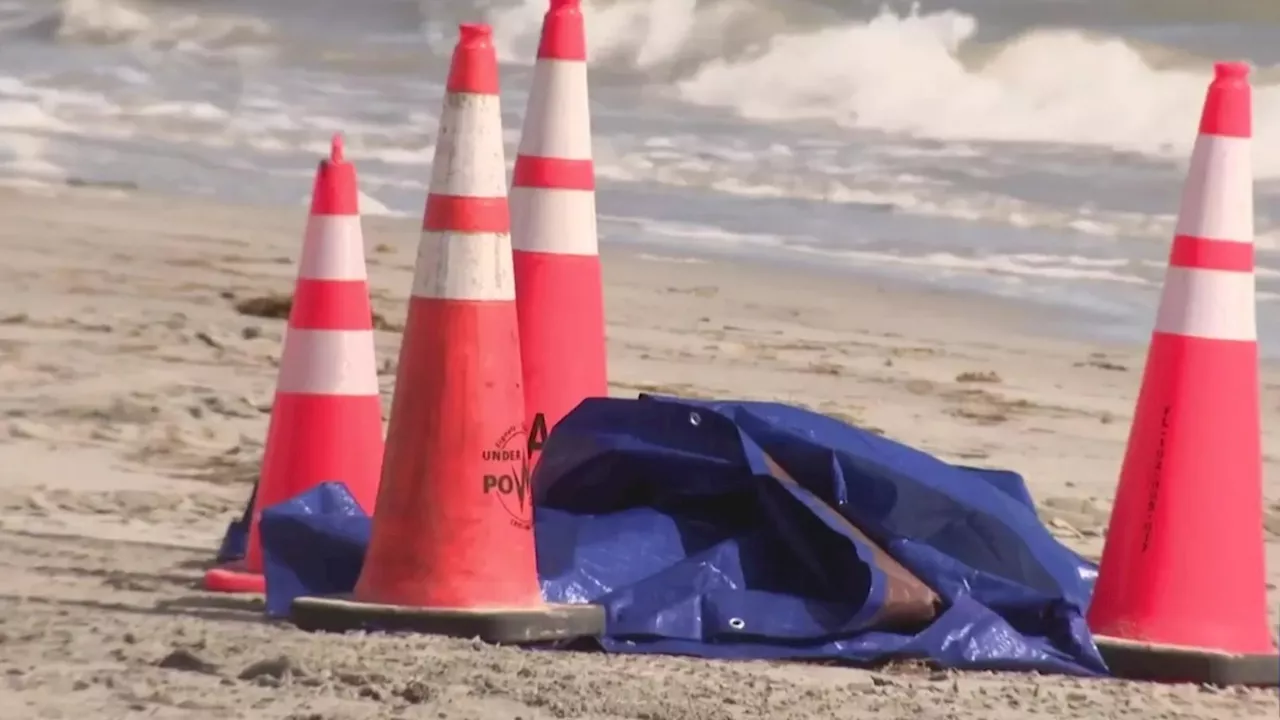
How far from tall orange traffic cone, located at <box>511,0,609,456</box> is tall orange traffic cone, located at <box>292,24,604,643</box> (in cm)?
84

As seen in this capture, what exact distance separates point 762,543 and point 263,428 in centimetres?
251

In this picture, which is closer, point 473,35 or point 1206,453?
point 473,35

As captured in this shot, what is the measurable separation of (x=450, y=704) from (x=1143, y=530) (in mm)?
1369

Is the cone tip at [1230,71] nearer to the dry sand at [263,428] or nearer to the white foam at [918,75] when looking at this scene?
the dry sand at [263,428]

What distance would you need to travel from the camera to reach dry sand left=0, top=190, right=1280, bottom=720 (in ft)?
11.5

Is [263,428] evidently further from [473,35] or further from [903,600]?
[903,600]

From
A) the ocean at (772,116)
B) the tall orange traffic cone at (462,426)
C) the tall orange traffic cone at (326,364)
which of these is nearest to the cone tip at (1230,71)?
the tall orange traffic cone at (462,426)

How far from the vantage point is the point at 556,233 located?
489 cm

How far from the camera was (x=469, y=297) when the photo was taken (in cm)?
398

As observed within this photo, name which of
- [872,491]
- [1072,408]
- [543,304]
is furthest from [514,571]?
[1072,408]

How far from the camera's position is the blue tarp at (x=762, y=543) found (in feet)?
13.2

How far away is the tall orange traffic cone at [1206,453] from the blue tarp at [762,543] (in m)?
0.15

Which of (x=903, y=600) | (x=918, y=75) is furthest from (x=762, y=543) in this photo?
(x=918, y=75)

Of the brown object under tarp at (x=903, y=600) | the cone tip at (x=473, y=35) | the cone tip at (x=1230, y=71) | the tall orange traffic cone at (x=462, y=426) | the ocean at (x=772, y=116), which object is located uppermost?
the ocean at (x=772, y=116)
